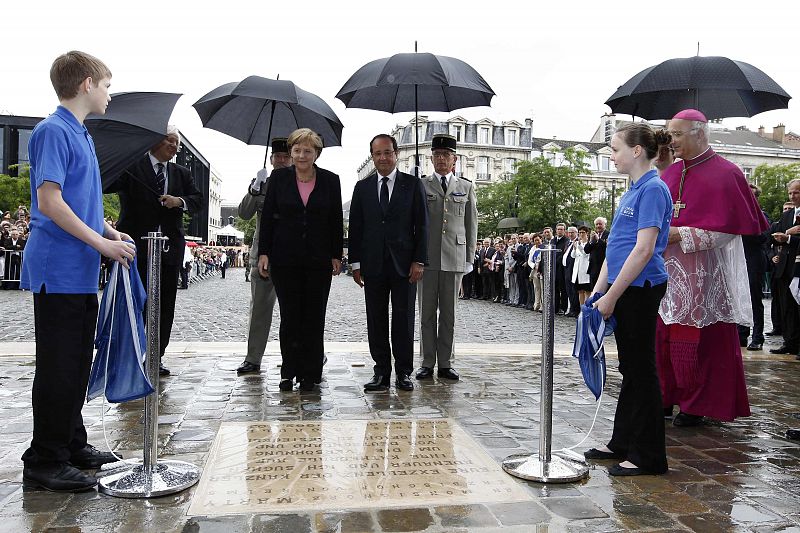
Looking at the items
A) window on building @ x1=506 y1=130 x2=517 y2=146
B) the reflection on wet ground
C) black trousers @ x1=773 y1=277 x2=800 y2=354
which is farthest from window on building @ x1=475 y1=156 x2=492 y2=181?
the reflection on wet ground

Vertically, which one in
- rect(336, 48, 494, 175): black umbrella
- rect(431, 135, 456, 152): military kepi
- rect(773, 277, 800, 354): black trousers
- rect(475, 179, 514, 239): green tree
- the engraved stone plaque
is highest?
rect(475, 179, 514, 239): green tree

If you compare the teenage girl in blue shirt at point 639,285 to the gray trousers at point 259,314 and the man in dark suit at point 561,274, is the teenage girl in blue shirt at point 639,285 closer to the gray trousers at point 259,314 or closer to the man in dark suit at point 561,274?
the gray trousers at point 259,314

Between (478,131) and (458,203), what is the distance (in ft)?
303

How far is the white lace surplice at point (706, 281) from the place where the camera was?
15.9 feet

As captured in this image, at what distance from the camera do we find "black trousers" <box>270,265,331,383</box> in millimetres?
5996

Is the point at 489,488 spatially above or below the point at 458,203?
below

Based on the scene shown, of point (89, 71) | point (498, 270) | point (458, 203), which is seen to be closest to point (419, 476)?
point (89, 71)

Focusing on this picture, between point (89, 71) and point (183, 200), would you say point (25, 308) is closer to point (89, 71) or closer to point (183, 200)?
point (183, 200)

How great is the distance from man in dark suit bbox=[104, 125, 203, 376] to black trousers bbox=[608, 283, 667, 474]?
3.85 m

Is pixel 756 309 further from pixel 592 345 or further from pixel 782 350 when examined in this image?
pixel 592 345

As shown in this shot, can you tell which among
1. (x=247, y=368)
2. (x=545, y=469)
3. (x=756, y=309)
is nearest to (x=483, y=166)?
(x=756, y=309)

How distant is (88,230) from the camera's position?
3.38 metres

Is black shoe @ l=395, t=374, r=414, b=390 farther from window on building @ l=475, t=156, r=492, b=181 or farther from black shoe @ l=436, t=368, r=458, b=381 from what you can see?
window on building @ l=475, t=156, r=492, b=181

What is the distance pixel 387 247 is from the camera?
607cm
